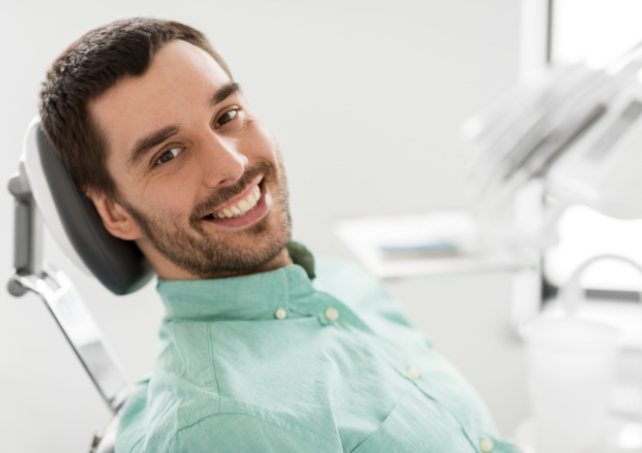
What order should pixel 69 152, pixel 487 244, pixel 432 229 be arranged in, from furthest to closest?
pixel 432 229 < pixel 487 244 < pixel 69 152

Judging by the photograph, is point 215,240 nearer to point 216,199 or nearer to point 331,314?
point 216,199

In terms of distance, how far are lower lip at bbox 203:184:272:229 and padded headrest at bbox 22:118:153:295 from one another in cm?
16

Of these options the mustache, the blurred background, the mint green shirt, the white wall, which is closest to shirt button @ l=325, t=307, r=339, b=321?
the mint green shirt

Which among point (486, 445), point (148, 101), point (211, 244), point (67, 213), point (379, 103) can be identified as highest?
point (148, 101)

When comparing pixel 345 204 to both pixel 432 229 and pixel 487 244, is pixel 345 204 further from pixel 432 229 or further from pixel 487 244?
pixel 487 244

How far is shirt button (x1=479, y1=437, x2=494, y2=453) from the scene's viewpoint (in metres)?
1.25

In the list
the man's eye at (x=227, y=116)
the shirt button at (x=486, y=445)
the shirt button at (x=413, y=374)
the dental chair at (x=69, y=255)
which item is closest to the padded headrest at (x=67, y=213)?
the dental chair at (x=69, y=255)

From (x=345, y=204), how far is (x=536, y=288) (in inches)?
22.7

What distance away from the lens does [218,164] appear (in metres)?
1.21

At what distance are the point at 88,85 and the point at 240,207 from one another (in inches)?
11.3

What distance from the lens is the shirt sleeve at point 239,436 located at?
100 cm

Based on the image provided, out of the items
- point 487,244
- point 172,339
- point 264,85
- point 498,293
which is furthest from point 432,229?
point 172,339

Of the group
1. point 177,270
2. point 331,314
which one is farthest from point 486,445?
point 177,270

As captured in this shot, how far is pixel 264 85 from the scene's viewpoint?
201cm
